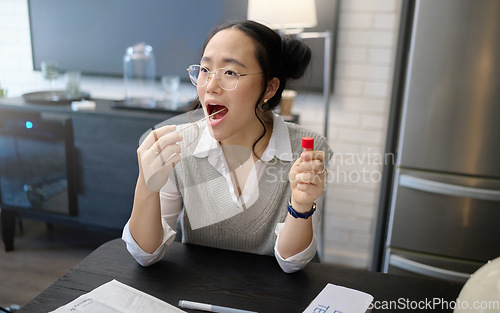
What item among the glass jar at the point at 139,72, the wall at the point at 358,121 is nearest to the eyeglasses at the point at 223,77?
the wall at the point at 358,121

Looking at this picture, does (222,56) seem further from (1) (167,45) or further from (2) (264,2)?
(1) (167,45)

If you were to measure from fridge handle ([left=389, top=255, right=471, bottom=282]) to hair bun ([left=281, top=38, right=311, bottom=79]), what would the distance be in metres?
1.24

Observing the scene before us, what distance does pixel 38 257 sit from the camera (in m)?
2.61

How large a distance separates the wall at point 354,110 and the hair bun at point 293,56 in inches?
43.4

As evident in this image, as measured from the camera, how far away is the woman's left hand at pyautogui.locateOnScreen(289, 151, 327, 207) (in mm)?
979

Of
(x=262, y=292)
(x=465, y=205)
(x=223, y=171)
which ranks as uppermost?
(x=223, y=171)

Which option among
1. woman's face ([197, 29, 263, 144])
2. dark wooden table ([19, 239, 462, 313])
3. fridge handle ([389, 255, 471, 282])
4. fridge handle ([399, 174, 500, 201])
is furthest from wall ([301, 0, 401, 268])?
dark wooden table ([19, 239, 462, 313])

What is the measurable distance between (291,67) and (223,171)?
15.2 inches

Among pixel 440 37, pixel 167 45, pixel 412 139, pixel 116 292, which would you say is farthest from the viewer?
pixel 167 45

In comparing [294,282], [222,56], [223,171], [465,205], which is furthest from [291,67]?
[465,205]

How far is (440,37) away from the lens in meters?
1.91

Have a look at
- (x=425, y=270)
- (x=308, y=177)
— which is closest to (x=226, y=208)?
(x=308, y=177)

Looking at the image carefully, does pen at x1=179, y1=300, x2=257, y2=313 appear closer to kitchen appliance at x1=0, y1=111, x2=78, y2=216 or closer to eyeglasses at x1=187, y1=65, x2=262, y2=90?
eyeglasses at x1=187, y1=65, x2=262, y2=90

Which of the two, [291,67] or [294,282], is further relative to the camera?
[291,67]
